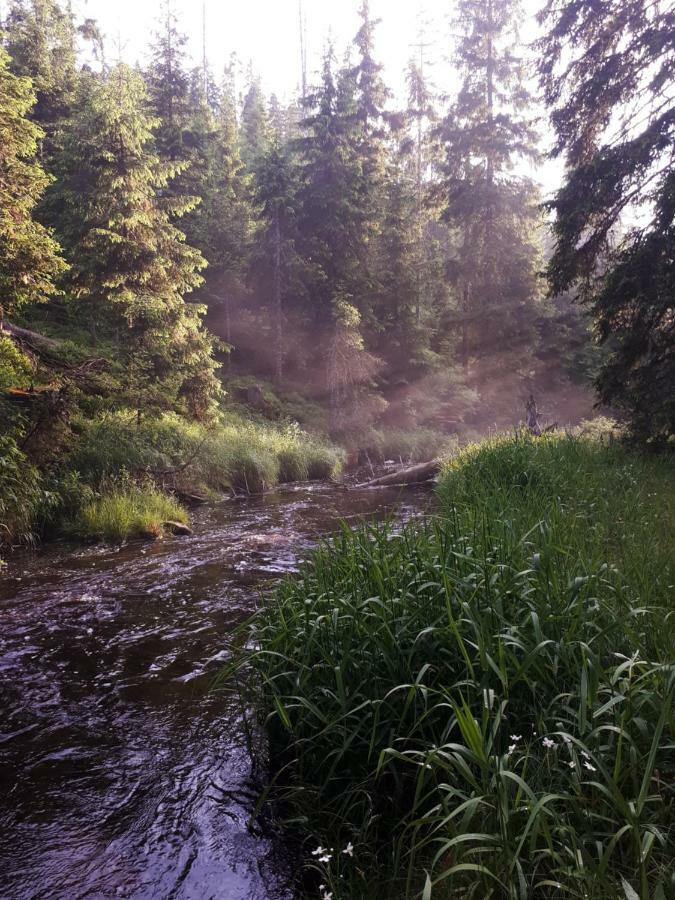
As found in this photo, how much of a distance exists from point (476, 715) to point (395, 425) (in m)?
22.3

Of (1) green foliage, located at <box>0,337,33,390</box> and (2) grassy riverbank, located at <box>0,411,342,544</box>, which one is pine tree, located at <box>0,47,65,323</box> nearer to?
(1) green foliage, located at <box>0,337,33,390</box>

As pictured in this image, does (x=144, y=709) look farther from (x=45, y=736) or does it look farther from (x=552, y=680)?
(x=552, y=680)

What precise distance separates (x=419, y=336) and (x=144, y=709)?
2290cm

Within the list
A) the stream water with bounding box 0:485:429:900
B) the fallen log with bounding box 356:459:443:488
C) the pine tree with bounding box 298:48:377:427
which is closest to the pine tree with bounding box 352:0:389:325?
the pine tree with bounding box 298:48:377:427

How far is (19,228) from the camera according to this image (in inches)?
314

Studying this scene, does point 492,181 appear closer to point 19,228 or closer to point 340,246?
point 340,246

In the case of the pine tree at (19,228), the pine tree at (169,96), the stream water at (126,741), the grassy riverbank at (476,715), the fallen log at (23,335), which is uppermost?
the pine tree at (169,96)

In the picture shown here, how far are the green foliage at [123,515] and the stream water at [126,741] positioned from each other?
4.67 feet

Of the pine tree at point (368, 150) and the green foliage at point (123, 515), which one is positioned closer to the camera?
the green foliage at point (123, 515)

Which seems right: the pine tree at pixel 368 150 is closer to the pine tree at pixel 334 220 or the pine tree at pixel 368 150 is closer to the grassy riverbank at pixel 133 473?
the pine tree at pixel 334 220

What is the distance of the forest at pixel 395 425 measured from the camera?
2.29 m

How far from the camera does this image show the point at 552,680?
258 centimetres

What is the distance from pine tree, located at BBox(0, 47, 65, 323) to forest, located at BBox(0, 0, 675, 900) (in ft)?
0.15

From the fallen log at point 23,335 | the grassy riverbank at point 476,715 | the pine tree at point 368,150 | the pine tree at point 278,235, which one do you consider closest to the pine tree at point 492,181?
the pine tree at point 368,150
